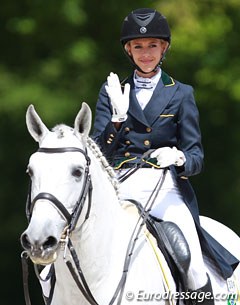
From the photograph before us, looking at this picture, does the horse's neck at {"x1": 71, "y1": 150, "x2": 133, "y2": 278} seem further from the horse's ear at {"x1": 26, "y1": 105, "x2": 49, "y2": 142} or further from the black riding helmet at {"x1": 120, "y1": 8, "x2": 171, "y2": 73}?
the black riding helmet at {"x1": 120, "y1": 8, "x2": 171, "y2": 73}

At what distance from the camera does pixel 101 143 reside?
675 centimetres

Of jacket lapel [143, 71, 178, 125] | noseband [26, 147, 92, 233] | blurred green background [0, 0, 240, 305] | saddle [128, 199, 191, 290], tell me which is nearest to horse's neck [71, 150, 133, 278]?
noseband [26, 147, 92, 233]

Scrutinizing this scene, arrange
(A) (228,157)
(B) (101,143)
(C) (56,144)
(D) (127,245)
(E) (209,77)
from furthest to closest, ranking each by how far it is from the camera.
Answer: (A) (228,157) → (E) (209,77) → (B) (101,143) → (D) (127,245) → (C) (56,144)

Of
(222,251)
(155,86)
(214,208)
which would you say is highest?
(155,86)

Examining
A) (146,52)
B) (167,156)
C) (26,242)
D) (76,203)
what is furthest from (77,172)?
(146,52)

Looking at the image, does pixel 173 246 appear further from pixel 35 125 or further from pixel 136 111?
pixel 35 125

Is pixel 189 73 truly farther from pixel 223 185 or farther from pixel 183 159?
pixel 183 159

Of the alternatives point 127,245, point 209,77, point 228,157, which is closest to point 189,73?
point 209,77

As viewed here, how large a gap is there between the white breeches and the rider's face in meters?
0.76

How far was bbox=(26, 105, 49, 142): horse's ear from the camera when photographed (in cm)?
582

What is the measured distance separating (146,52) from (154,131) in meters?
0.60

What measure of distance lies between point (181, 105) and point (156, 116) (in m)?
0.20

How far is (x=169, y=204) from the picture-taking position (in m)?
6.64

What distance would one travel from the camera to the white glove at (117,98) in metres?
6.52
